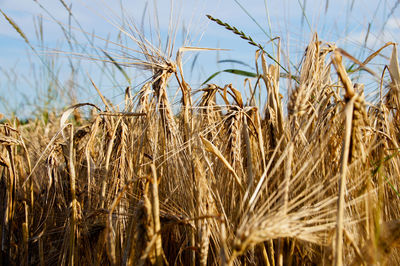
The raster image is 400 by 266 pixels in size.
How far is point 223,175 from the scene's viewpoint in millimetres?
1213

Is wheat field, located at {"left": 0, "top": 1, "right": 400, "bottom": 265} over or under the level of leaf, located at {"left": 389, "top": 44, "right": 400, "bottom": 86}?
under

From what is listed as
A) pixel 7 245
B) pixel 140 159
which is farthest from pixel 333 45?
pixel 7 245

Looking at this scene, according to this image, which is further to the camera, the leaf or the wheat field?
the leaf

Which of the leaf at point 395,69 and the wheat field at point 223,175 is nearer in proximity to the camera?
the wheat field at point 223,175

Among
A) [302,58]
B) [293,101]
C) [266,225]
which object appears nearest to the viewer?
[266,225]

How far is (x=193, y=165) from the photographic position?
3.62ft

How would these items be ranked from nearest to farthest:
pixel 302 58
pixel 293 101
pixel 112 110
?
pixel 293 101 < pixel 302 58 < pixel 112 110

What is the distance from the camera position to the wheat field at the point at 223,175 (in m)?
0.90

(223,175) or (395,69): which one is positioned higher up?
(395,69)

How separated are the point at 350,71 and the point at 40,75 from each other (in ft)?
8.96

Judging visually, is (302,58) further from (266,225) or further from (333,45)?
(266,225)

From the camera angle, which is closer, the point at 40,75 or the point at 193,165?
the point at 193,165

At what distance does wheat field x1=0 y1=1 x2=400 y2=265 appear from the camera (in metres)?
0.90

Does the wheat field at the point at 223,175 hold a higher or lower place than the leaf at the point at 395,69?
lower
